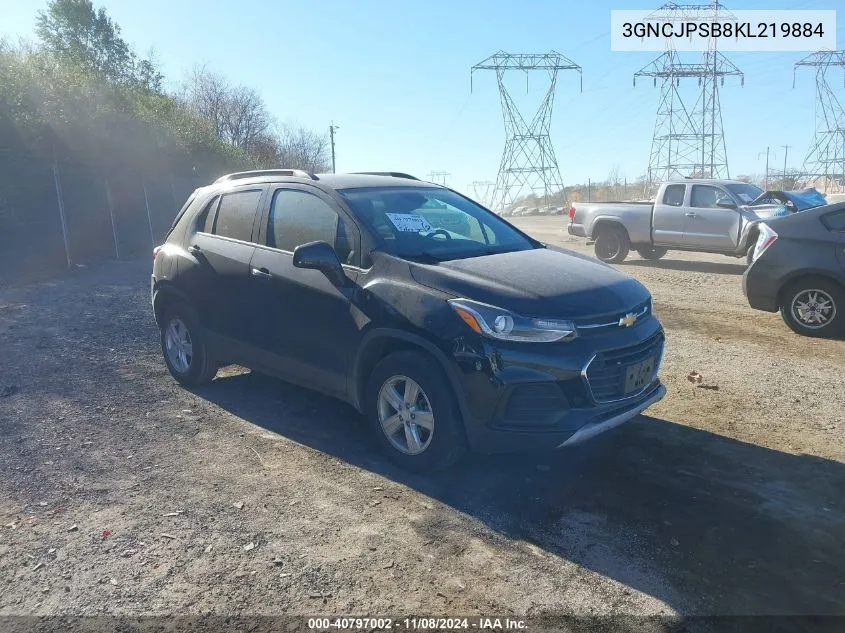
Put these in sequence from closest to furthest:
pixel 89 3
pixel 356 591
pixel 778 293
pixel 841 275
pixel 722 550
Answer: pixel 356 591 < pixel 722 550 < pixel 841 275 < pixel 778 293 < pixel 89 3

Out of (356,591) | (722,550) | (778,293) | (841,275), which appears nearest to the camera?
(356,591)

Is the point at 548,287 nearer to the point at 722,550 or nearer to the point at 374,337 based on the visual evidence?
the point at 374,337

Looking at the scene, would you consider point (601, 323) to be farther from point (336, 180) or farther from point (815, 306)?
point (815, 306)

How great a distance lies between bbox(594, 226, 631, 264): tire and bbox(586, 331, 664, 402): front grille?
1209 cm

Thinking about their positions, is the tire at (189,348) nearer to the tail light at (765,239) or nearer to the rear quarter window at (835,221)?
the tail light at (765,239)

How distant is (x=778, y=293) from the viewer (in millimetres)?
8023

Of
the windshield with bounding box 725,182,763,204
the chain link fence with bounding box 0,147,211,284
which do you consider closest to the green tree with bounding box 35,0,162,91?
the chain link fence with bounding box 0,147,211,284

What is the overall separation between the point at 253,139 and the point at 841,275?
158 ft

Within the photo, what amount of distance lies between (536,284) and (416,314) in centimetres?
77

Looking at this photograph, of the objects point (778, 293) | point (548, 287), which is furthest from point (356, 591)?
point (778, 293)

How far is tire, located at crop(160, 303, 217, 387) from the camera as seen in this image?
592 centimetres

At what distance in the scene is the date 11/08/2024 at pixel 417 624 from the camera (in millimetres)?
2895

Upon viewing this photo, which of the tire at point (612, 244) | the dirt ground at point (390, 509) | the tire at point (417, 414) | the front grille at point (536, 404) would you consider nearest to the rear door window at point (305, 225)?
the tire at point (417, 414)

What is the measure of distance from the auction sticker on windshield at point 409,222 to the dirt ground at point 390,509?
1.57 meters
